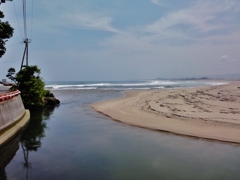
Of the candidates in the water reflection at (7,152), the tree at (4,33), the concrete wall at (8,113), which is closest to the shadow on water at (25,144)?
the water reflection at (7,152)

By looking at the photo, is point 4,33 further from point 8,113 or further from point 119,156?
point 119,156

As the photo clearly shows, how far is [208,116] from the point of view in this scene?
17172 millimetres

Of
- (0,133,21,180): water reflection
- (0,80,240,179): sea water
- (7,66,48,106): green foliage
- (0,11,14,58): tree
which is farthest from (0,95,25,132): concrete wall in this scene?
(7,66,48,106): green foliage

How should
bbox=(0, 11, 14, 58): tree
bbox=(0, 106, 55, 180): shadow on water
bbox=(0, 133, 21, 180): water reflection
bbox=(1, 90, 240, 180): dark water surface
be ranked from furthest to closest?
bbox=(0, 11, 14, 58): tree → bbox=(0, 106, 55, 180): shadow on water → bbox=(0, 133, 21, 180): water reflection → bbox=(1, 90, 240, 180): dark water surface

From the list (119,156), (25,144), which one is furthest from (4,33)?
(119,156)

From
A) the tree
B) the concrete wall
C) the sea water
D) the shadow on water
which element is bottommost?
the shadow on water

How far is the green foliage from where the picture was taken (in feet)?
84.8

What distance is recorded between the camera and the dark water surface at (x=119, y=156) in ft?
27.8

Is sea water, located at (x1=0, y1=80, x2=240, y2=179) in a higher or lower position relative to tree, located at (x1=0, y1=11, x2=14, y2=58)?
lower

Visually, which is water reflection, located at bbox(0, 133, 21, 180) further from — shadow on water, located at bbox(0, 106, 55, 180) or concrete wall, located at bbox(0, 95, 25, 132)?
concrete wall, located at bbox(0, 95, 25, 132)

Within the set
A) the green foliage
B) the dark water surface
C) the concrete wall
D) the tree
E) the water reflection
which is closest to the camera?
the dark water surface

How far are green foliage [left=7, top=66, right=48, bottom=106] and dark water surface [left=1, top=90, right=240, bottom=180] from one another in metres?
11.7

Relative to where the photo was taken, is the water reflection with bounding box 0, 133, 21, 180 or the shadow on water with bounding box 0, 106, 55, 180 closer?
the water reflection with bounding box 0, 133, 21, 180

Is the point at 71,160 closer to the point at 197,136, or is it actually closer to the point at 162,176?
the point at 162,176
